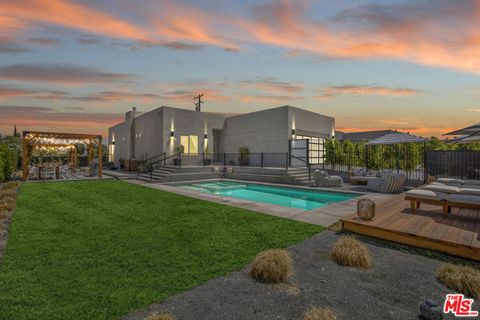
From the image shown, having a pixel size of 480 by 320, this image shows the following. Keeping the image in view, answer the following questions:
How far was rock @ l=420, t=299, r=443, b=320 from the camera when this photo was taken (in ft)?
7.45

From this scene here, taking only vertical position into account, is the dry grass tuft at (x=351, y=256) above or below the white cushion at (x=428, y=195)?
below

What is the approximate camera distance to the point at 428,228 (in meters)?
4.60

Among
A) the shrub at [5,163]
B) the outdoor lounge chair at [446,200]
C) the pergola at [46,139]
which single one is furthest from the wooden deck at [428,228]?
the shrub at [5,163]

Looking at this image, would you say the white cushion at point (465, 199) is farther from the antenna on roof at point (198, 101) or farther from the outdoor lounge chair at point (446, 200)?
the antenna on roof at point (198, 101)

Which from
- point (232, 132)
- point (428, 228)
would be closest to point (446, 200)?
point (428, 228)

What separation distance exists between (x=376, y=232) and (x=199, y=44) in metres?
Answer: 10.6

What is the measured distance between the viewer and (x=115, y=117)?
107 ft

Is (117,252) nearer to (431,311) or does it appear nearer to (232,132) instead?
(431,311)

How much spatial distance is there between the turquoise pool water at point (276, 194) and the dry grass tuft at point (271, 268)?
20.5 ft

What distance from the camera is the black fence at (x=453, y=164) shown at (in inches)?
453

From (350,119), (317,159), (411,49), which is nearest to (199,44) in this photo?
(411,49)

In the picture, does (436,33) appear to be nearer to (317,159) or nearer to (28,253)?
(317,159)

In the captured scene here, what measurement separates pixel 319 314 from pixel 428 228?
369 centimetres

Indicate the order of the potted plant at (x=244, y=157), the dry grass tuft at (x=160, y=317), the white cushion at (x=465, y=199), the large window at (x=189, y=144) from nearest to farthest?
the dry grass tuft at (x=160, y=317), the white cushion at (x=465, y=199), the large window at (x=189, y=144), the potted plant at (x=244, y=157)
